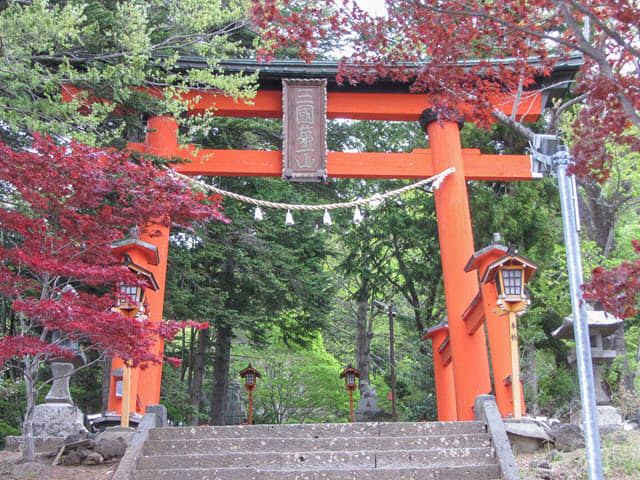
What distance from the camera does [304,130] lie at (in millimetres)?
9820

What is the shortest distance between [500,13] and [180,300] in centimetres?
891

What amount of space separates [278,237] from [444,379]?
230 inches

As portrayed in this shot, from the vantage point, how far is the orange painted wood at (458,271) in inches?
351

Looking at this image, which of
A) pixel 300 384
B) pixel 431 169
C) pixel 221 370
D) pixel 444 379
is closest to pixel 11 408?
pixel 221 370

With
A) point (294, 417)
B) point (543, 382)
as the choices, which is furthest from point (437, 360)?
point (294, 417)

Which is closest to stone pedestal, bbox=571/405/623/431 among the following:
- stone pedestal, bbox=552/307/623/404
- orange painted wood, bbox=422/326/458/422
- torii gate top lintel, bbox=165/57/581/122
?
stone pedestal, bbox=552/307/623/404

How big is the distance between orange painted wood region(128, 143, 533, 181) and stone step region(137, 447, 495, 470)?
5.14 metres

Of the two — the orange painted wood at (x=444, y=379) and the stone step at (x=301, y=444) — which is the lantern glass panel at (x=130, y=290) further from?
the orange painted wood at (x=444, y=379)

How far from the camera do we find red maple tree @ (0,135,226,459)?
547 cm

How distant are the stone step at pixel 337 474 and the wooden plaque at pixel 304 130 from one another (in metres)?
5.18

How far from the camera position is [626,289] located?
12.0 ft

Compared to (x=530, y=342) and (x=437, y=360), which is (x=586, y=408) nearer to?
(x=437, y=360)

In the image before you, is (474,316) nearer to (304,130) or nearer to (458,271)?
(458,271)

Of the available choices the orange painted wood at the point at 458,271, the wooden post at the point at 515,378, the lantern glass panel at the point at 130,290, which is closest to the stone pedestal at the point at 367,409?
the orange painted wood at the point at 458,271
